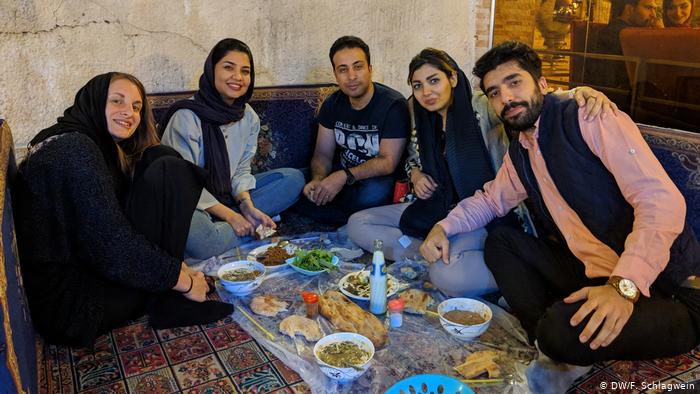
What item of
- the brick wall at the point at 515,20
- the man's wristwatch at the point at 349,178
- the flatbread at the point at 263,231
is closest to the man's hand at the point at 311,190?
the man's wristwatch at the point at 349,178

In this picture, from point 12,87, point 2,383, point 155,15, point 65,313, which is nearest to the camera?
point 2,383

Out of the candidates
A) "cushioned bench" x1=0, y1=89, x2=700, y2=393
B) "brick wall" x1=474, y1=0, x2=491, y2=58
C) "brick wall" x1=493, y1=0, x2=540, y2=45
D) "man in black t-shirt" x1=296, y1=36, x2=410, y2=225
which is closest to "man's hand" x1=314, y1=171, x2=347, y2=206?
"man in black t-shirt" x1=296, y1=36, x2=410, y2=225

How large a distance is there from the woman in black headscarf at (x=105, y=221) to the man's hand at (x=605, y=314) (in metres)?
1.48

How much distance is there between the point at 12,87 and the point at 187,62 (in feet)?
3.46

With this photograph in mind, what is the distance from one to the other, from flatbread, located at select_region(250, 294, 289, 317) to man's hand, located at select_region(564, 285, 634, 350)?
123cm

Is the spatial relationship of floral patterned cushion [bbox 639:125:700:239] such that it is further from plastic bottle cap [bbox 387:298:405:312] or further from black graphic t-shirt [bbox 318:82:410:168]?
black graphic t-shirt [bbox 318:82:410:168]

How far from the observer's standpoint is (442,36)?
461cm

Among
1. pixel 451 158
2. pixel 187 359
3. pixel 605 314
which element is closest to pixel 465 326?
pixel 605 314

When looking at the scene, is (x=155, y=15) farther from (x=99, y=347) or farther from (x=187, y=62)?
(x=99, y=347)

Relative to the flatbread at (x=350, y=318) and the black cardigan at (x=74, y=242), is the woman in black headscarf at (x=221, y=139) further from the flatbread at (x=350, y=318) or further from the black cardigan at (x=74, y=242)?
Answer: the flatbread at (x=350, y=318)

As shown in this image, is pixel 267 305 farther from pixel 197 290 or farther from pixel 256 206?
pixel 256 206

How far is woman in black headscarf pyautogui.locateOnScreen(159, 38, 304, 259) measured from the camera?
309cm

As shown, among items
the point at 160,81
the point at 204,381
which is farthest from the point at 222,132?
the point at 204,381

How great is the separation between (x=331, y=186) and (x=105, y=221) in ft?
5.17
